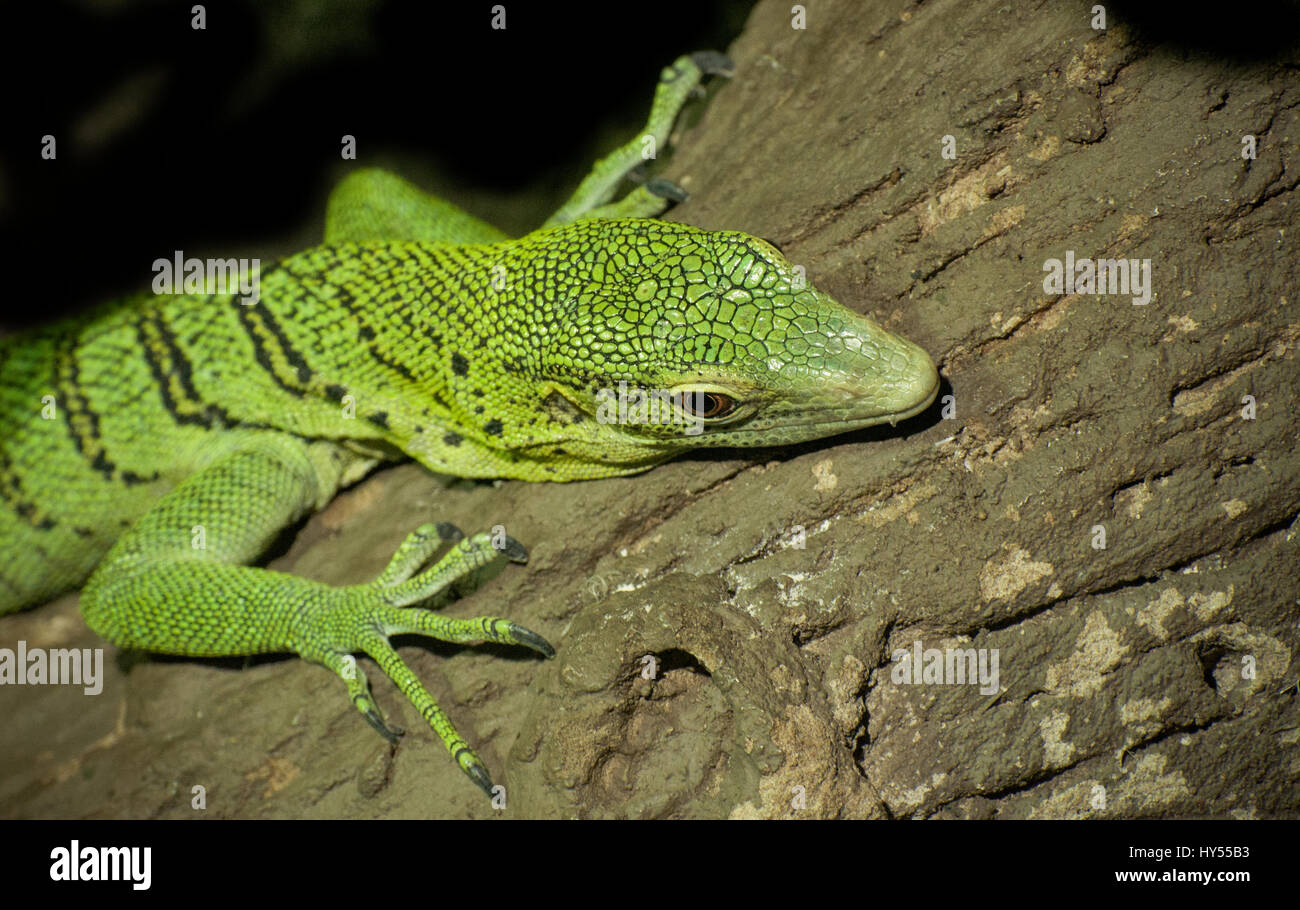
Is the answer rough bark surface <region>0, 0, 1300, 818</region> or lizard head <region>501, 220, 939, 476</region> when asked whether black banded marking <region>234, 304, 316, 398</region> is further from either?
rough bark surface <region>0, 0, 1300, 818</region>

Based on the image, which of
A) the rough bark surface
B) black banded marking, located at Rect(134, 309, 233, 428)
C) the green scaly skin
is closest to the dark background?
the green scaly skin

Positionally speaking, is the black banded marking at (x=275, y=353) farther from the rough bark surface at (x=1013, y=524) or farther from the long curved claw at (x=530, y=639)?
the rough bark surface at (x=1013, y=524)

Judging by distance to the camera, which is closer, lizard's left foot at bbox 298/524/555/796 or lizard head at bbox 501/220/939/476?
lizard head at bbox 501/220/939/476

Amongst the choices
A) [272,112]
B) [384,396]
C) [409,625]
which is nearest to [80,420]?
[384,396]

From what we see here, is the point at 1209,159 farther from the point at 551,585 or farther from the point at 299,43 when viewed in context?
the point at 299,43

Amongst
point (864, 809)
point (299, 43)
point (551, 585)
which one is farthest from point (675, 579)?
point (299, 43)

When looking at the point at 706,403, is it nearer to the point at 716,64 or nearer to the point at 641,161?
the point at 641,161
